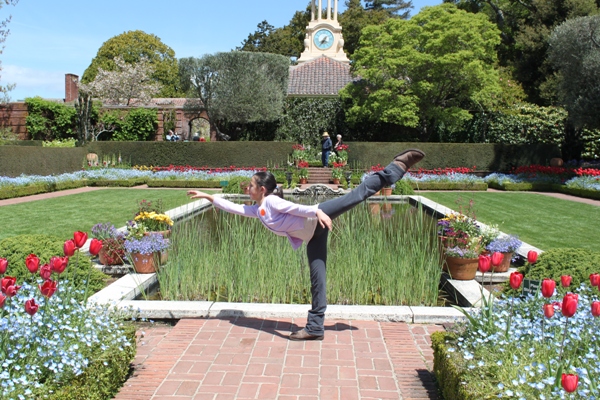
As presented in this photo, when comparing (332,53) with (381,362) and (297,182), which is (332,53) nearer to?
(297,182)

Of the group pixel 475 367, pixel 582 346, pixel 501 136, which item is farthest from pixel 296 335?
pixel 501 136

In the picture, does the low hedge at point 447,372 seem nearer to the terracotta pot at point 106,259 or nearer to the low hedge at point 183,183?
the terracotta pot at point 106,259

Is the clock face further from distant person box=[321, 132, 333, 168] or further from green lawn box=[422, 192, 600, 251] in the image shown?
green lawn box=[422, 192, 600, 251]

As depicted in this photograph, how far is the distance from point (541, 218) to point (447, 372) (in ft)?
27.6

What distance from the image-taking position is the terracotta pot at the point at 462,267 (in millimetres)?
5270

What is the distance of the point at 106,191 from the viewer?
15.4 meters

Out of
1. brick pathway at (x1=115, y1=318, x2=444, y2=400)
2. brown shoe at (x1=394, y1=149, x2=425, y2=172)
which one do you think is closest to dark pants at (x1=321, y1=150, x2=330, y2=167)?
brick pathway at (x1=115, y1=318, x2=444, y2=400)

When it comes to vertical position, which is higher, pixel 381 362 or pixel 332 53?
pixel 332 53

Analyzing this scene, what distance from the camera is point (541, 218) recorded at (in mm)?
10078

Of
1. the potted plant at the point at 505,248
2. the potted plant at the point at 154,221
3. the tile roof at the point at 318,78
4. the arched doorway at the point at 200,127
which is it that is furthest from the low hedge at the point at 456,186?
the arched doorway at the point at 200,127

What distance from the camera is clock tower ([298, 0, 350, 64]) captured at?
39.1 metres

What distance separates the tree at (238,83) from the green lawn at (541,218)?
1202cm

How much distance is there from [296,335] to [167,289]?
1.65 m

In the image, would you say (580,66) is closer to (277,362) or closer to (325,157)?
(325,157)
